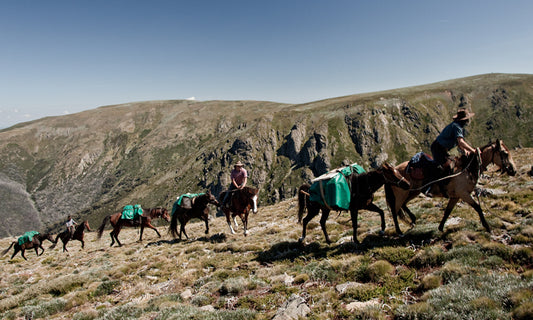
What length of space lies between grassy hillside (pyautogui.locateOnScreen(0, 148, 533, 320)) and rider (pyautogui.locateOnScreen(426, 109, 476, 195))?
2.47 meters

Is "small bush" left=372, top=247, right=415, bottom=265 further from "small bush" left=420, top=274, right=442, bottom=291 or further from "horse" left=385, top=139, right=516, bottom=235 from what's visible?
"horse" left=385, top=139, right=516, bottom=235

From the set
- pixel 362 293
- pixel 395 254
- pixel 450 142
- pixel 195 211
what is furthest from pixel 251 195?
pixel 450 142

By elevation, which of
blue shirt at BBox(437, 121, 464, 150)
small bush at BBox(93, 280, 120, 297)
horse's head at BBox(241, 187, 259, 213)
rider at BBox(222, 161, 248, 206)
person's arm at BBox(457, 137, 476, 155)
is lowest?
small bush at BBox(93, 280, 120, 297)

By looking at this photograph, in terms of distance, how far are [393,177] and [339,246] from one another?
12.8 ft

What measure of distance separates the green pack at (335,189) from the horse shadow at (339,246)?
Result: 1.75 m

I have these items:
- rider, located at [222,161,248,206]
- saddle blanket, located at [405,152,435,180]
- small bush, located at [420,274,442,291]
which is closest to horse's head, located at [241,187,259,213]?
rider, located at [222,161,248,206]

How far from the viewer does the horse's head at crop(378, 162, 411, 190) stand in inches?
399

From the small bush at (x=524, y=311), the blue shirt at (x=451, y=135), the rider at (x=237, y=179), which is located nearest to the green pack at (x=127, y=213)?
the rider at (x=237, y=179)

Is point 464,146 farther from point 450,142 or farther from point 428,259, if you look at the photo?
point 428,259

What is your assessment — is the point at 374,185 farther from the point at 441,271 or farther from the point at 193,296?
the point at 193,296

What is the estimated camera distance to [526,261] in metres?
6.90

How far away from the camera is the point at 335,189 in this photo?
11023 millimetres

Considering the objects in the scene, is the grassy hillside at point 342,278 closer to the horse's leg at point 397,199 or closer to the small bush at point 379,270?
the small bush at point 379,270

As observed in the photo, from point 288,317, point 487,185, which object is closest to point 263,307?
point 288,317
